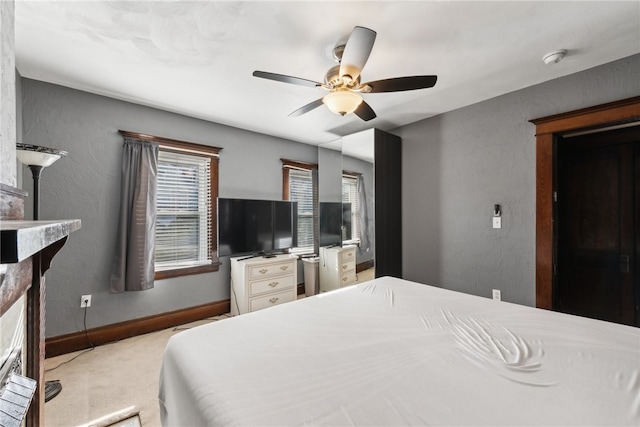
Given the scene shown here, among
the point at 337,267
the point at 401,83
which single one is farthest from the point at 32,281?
the point at 337,267

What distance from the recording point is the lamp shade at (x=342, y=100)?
5.85ft

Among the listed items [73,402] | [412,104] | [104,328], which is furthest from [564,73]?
[104,328]

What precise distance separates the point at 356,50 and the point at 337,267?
2.95m

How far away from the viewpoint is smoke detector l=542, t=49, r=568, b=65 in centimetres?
198

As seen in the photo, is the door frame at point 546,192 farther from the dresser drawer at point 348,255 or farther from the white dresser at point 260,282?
the white dresser at point 260,282

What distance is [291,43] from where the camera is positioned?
187 cm

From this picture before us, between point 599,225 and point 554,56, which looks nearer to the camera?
point 554,56

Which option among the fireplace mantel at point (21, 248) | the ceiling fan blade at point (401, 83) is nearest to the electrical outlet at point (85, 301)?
the fireplace mantel at point (21, 248)

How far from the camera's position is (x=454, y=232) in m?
3.12

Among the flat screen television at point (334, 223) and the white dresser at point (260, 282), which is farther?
the flat screen television at point (334, 223)

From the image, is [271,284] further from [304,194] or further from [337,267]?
[304,194]

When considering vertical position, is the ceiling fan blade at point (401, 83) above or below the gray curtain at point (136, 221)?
above

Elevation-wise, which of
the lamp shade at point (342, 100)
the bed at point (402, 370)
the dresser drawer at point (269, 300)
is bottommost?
the dresser drawer at point (269, 300)

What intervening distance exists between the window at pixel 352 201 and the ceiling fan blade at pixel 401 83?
1936 mm
